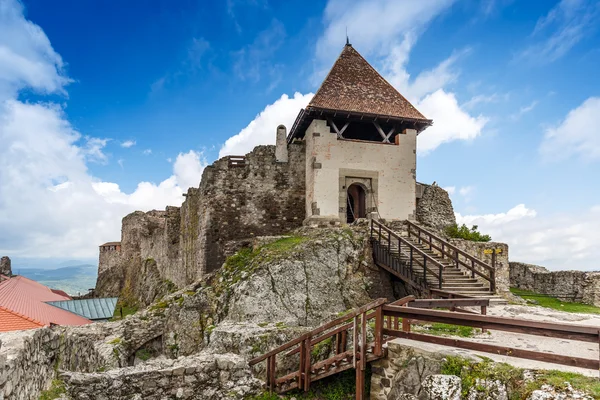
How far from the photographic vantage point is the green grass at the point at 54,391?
6392mm

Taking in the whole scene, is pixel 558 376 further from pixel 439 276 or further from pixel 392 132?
pixel 392 132

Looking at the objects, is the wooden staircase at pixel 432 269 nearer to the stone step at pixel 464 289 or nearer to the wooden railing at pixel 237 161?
the stone step at pixel 464 289

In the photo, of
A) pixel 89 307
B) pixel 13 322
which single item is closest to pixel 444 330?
pixel 13 322

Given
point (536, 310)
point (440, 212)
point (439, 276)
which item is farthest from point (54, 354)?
point (440, 212)

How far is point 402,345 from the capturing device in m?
6.84

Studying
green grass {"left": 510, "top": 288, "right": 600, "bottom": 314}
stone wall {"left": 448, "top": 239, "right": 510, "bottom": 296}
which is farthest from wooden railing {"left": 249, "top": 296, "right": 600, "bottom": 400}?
stone wall {"left": 448, "top": 239, "right": 510, "bottom": 296}

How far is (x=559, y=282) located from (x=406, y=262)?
1312 centimetres

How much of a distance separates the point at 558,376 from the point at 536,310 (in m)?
7.28

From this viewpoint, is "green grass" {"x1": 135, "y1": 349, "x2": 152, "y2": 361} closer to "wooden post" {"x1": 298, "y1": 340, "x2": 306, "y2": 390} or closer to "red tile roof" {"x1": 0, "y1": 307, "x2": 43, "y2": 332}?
"red tile roof" {"x1": 0, "y1": 307, "x2": 43, "y2": 332}

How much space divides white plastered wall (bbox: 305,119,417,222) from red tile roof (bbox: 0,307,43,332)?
35.0 ft

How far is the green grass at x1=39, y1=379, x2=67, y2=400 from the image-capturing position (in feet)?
21.0

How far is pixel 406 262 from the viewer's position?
42.2ft

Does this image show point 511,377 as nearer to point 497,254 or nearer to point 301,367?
point 301,367

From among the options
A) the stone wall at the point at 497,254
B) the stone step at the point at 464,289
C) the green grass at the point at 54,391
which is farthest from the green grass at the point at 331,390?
the stone wall at the point at 497,254
